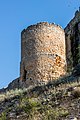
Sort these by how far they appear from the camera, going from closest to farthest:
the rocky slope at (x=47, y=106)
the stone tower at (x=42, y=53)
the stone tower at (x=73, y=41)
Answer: the rocky slope at (x=47, y=106)
the stone tower at (x=42, y=53)
the stone tower at (x=73, y=41)

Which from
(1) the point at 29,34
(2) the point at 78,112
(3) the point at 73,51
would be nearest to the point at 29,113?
(2) the point at 78,112

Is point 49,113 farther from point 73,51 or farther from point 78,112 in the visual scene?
point 73,51

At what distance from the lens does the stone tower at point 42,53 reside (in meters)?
21.1

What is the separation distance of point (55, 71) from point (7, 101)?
7.75 m

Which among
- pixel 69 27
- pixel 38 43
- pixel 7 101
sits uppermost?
pixel 69 27

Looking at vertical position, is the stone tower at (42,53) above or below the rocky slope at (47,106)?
above

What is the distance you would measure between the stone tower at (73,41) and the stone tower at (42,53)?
1846 mm

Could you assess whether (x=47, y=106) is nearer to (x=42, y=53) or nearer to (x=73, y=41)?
(x=42, y=53)

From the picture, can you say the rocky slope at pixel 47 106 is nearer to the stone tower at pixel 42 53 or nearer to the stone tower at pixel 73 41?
the stone tower at pixel 42 53

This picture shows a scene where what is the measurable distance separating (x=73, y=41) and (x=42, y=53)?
5.65 m

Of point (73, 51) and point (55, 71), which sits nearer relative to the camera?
point (55, 71)

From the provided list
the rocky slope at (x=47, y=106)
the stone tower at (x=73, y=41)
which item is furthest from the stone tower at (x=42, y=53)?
the rocky slope at (x=47, y=106)

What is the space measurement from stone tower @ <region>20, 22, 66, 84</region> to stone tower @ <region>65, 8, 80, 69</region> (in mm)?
1846

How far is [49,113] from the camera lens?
34.9 feet
